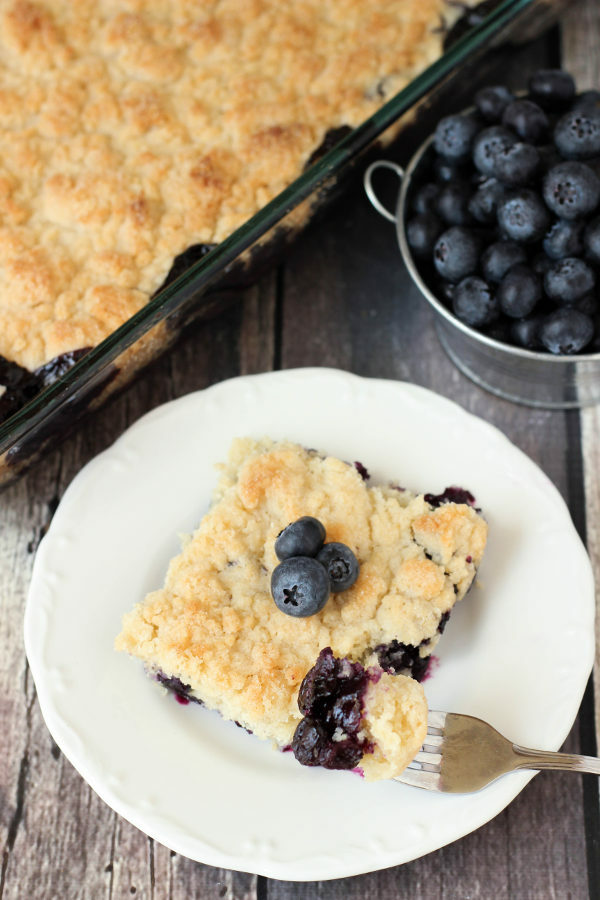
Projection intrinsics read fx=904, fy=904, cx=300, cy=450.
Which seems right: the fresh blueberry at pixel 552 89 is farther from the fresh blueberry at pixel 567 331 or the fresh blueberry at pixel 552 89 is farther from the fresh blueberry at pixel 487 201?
the fresh blueberry at pixel 567 331

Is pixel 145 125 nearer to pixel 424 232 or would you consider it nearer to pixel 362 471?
pixel 424 232

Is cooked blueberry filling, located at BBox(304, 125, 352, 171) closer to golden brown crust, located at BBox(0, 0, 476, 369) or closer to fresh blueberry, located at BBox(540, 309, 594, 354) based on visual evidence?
golden brown crust, located at BBox(0, 0, 476, 369)

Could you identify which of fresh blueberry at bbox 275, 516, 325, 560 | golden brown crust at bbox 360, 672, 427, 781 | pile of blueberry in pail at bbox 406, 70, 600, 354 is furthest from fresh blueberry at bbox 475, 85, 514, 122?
golden brown crust at bbox 360, 672, 427, 781

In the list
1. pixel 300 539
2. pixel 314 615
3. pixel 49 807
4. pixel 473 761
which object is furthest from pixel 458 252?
pixel 49 807

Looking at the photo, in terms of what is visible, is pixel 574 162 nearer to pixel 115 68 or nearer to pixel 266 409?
pixel 266 409


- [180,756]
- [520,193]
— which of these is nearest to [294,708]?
[180,756]
